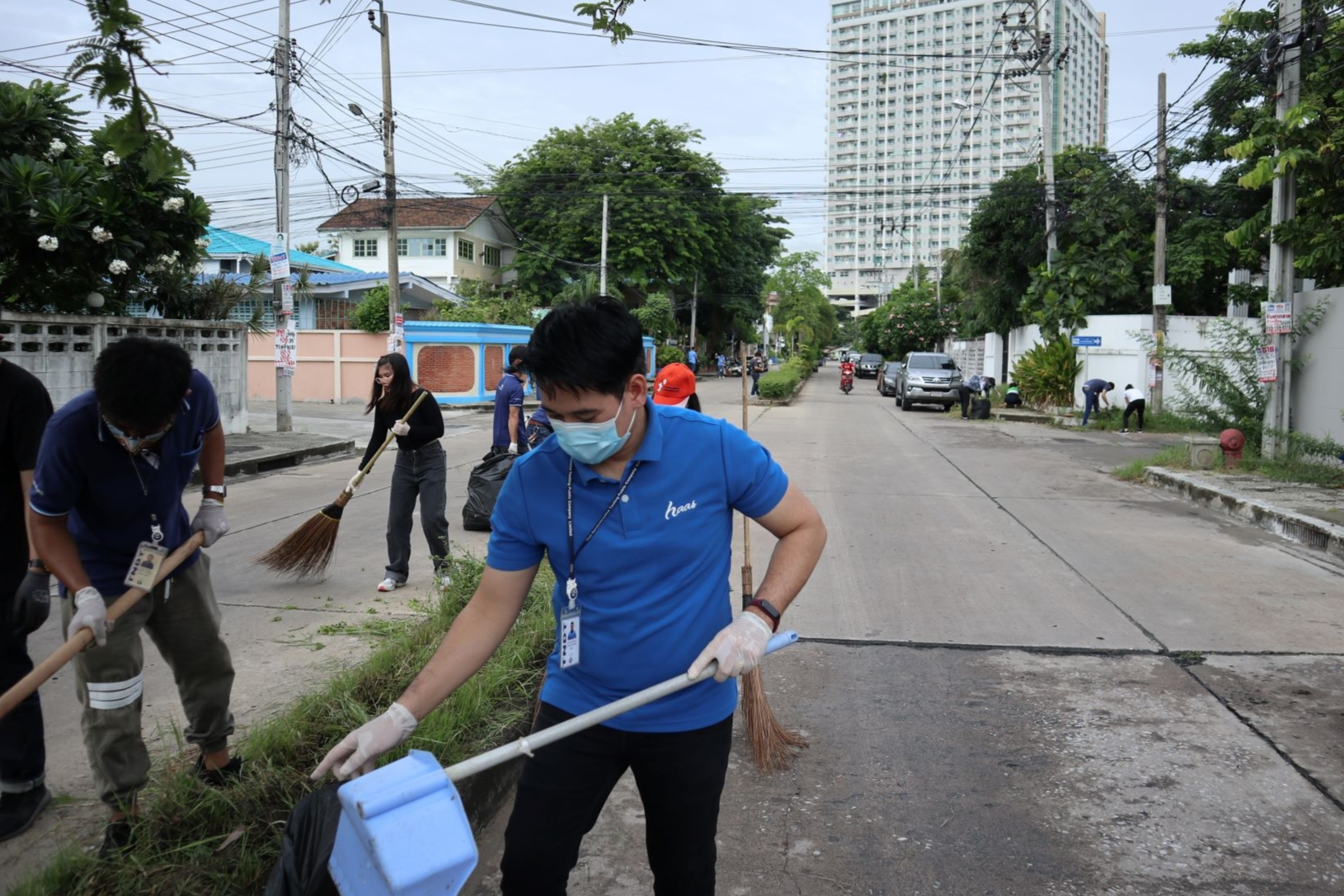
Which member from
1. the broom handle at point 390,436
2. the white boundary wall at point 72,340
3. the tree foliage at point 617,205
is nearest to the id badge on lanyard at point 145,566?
the broom handle at point 390,436

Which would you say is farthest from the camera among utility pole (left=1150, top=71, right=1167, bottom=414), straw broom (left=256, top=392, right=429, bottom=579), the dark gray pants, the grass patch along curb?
utility pole (left=1150, top=71, right=1167, bottom=414)

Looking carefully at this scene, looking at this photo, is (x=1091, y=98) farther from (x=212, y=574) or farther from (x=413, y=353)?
(x=212, y=574)

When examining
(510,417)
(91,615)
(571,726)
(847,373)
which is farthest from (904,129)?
(571,726)

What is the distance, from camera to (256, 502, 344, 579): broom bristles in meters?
6.79

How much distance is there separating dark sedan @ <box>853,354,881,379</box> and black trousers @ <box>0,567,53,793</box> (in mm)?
54638

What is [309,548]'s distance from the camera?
22.5 feet

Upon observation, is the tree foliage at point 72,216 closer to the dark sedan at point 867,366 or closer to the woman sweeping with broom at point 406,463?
the woman sweeping with broom at point 406,463

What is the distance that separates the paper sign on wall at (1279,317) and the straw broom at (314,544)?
11322mm

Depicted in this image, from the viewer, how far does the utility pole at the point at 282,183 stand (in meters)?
Result: 17.1

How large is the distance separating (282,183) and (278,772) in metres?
16.0

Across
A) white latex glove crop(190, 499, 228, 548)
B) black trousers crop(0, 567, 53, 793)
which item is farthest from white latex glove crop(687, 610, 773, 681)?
black trousers crop(0, 567, 53, 793)

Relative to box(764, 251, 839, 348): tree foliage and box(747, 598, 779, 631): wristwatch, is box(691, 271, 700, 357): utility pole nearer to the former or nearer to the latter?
box(764, 251, 839, 348): tree foliage

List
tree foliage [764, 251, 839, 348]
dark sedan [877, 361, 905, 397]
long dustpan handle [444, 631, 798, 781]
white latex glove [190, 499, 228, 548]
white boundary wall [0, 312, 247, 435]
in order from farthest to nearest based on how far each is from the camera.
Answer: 1. tree foliage [764, 251, 839, 348]
2. dark sedan [877, 361, 905, 397]
3. white boundary wall [0, 312, 247, 435]
4. white latex glove [190, 499, 228, 548]
5. long dustpan handle [444, 631, 798, 781]

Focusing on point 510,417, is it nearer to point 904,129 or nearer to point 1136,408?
point 1136,408
